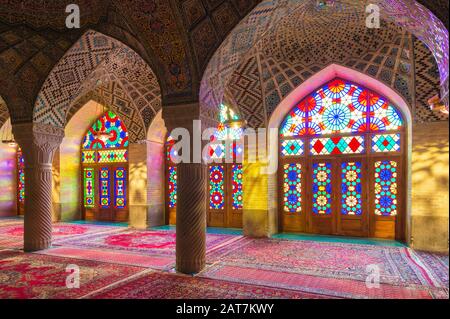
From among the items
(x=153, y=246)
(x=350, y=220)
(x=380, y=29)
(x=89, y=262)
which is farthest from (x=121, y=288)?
(x=380, y=29)

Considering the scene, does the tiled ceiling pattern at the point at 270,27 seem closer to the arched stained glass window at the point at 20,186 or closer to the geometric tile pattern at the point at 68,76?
the geometric tile pattern at the point at 68,76

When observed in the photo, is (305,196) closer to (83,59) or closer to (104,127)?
(83,59)

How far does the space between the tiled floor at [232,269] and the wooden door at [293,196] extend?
2.41ft

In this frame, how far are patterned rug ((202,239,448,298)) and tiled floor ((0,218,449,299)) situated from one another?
0.6 inches

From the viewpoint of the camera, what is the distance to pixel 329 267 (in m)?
5.47

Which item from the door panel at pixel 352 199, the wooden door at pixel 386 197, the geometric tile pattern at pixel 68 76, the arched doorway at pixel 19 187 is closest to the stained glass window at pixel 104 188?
the arched doorway at pixel 19 187

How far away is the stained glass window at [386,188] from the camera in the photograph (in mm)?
7871

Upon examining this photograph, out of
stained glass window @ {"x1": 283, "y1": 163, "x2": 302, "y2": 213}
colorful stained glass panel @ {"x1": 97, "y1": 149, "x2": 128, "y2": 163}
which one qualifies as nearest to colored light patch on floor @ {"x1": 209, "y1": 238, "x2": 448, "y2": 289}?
stained glass window @ {"x1": 283, "y1": 163, "x2": 302, "y2": 213}

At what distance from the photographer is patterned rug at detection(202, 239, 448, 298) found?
4.53 meters

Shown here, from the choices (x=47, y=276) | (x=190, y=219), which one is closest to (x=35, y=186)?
(x=47, y=276)

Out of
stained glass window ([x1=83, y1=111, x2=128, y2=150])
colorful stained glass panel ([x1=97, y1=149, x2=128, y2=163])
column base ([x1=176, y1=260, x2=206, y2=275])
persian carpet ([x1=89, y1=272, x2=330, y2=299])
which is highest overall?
stained glass window ([x1=83, y1=111, x2=128, y2=150])

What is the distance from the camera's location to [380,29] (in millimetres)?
6613

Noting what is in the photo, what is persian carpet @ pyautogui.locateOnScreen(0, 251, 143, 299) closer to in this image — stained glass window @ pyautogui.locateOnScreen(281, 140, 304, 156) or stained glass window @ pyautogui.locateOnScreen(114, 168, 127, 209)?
stained glass window @ pyautogui.locateOnScreen(114, 168, 127, 209)

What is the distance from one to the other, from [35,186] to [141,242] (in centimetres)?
255
